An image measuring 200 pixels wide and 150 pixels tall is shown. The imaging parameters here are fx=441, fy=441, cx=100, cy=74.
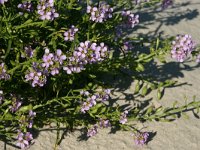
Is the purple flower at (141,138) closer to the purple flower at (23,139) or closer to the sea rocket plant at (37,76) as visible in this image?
the purple flower at (23,139)

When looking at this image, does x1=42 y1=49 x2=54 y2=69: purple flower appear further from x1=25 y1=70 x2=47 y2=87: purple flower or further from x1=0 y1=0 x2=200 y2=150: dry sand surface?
x1=0 y1=0 x2=200 y2=150: dry sand surface

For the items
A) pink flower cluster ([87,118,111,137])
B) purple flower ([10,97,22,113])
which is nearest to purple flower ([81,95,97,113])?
pink flower cluster ([87,118,111,137])

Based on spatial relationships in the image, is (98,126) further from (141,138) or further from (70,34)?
(70,34)

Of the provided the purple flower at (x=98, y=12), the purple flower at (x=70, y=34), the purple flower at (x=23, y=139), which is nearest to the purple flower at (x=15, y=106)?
the purple flower at (x=23, y=139)

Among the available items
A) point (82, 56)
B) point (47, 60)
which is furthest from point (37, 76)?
point (82, 56)

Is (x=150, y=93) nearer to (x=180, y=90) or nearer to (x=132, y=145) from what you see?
(x=180, y=90)
